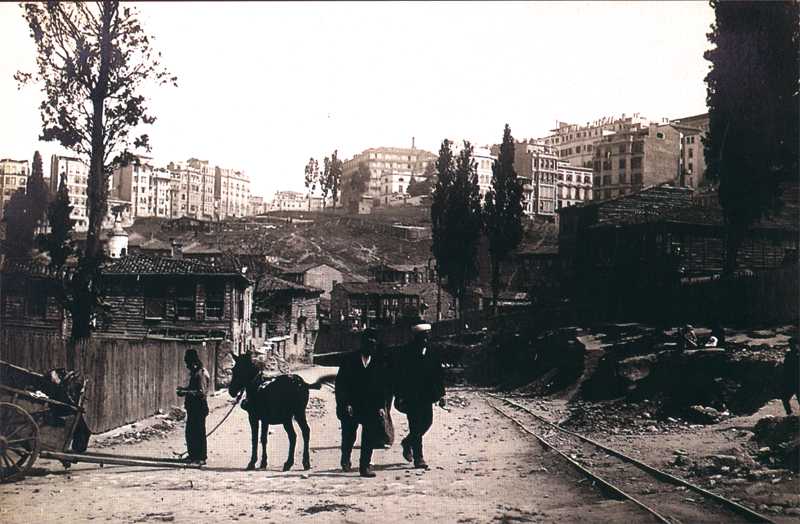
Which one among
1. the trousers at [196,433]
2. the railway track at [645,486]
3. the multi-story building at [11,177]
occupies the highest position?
the multi-story building at [11,177]

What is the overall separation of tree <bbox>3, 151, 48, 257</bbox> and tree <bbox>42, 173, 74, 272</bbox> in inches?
10.0

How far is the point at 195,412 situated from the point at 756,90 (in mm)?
10678

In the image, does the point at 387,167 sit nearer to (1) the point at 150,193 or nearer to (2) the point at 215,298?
(2) the point at 215,298

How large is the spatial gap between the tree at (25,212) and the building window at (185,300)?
12073 millimetres

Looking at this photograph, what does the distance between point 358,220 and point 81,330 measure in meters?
23.2

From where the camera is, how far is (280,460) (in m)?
9.43

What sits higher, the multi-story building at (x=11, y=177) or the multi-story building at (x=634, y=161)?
the multi-story building at (x=634, y=161)

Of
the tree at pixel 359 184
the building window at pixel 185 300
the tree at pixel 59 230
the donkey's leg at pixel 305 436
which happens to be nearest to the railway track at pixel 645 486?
the donkey's leg at pixel 305 436

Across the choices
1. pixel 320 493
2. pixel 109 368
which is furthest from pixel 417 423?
pixel 109 368

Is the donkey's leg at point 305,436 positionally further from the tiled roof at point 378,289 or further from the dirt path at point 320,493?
the tiled roof at point 378,289

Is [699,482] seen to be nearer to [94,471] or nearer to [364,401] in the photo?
[364,401]

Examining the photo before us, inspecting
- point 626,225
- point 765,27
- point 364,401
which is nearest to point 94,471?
point 364,401

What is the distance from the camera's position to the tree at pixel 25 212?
36.1ft

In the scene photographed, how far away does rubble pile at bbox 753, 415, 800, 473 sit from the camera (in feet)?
25.4
